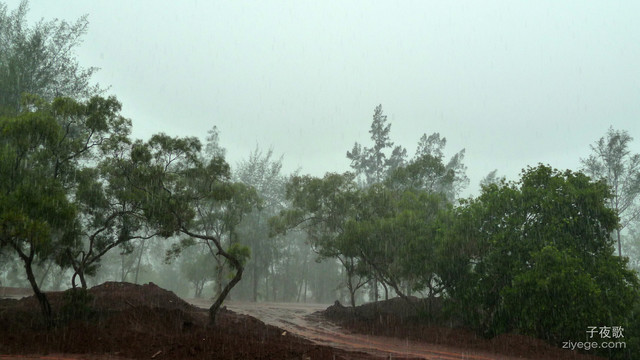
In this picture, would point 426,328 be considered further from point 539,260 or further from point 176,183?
point 176,183

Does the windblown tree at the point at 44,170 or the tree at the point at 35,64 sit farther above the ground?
the tree at the point at 35,64

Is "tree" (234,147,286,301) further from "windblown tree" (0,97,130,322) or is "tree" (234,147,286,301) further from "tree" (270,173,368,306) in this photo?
"windblown tree" (0,97,130,322)

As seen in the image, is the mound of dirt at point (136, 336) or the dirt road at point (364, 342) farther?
the dirt road at point (364, 342)

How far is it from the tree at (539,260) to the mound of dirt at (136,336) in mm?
7818

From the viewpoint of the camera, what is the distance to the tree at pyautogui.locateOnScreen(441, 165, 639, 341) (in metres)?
15.6

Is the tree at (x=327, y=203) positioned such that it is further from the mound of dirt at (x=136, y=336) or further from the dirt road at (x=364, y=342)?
the mound of dirt at (x=136, y=336)

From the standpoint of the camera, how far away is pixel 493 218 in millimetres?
19719

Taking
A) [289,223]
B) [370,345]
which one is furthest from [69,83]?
[370,345]

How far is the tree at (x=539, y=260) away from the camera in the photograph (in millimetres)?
15602

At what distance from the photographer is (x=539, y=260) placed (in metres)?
16.3

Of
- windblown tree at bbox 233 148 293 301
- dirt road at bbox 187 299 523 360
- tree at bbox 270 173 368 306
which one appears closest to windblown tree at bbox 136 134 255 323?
dirt road at bbox 187 299 523 360

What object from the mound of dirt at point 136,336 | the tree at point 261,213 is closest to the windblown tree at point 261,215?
the tree at point 261,213

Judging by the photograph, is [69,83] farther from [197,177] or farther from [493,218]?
[493,218]

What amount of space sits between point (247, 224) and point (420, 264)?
25924mm
